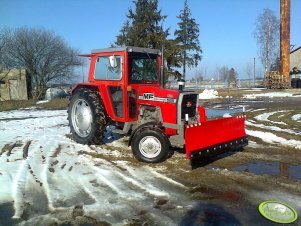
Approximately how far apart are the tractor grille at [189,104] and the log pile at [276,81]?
31.9m

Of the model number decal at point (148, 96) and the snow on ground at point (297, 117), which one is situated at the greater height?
the model number decal at point (148, 96)

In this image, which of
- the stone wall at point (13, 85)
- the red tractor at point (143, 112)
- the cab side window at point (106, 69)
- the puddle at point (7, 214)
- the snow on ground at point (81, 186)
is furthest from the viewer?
the stone wall at point (13, 85)

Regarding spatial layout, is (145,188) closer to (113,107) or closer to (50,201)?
(50,201)

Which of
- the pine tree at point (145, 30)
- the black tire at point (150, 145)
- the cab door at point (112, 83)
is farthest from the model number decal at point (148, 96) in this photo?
the pine tree at point (145, 30)

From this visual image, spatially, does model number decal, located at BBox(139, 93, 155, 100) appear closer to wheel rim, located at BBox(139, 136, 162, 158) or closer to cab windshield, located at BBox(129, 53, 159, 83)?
cab windshield, located at BBox(129, 53, 159, 83)

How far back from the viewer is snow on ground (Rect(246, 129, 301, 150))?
8505 mm

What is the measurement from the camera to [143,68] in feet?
26.4

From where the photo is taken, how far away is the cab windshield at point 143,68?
25.4 feet

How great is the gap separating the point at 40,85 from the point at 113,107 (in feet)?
92.8

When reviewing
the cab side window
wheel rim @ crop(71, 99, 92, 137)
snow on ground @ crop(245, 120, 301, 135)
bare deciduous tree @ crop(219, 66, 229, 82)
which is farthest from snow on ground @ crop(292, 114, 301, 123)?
bare deciduous tree @ crop(219, 66, 229, 82)

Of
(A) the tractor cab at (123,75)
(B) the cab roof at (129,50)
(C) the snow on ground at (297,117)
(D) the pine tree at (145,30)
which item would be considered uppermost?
(D) the pine tree at (145,30)

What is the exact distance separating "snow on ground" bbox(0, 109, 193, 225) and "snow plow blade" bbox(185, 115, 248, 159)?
2.80 feet

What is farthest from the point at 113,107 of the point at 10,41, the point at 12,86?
the point at 10,41

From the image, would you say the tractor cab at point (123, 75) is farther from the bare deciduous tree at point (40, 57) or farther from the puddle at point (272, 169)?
the bare deciduous tree at point (40, 57)
